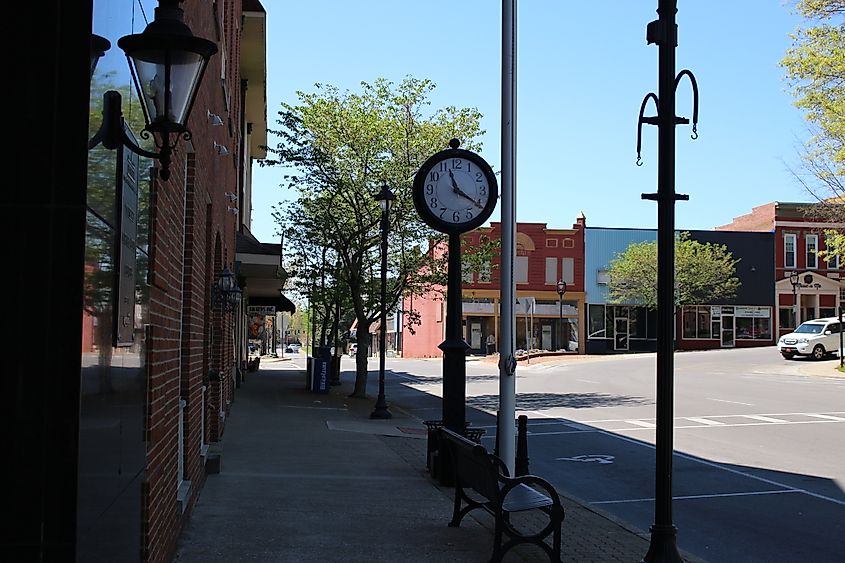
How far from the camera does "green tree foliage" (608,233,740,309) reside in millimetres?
60406

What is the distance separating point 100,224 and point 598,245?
63.1 m

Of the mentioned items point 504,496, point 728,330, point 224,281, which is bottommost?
point 504,496

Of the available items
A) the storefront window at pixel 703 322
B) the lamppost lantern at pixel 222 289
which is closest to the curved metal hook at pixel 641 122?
the lamppost lantern at pixel 222 289

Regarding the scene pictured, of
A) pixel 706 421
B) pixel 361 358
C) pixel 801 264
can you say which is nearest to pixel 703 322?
pixel 801 264

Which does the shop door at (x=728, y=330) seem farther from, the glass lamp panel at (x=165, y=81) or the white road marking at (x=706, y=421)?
the glass lamp panel at (x=165, y=81)

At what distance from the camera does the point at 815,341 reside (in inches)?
1650

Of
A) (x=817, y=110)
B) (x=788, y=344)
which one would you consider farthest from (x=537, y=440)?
(x=788, y=344)

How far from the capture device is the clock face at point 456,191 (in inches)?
384

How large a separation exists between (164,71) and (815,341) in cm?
4275

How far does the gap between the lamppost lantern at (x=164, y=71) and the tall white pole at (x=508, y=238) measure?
5257 millimetres

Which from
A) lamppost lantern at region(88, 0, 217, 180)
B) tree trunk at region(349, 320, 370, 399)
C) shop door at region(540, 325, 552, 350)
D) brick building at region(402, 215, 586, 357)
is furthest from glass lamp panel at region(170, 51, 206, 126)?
shop door at region(540, 325, 552, 350)

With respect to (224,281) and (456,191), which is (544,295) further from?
(456,191)

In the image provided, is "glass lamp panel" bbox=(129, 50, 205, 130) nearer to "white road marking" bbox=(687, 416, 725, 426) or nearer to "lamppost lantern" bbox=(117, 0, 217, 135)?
"lamppost lantern" bbox=(117, 0, 217, 135)

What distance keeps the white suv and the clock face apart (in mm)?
36404
